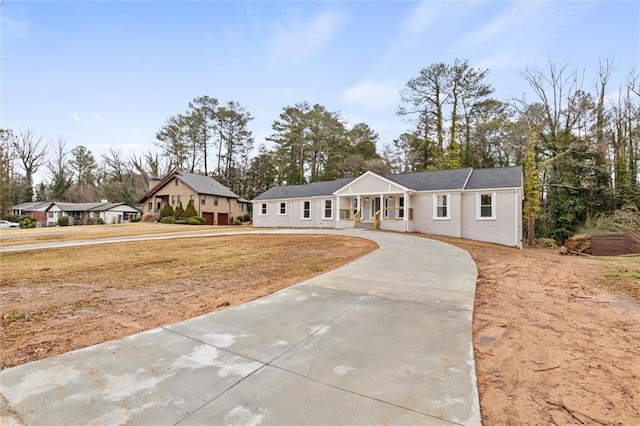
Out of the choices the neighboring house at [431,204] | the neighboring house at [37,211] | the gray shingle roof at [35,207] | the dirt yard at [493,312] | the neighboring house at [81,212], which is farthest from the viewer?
the gray shingle roof at [35,207]

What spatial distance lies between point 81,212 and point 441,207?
4475cm

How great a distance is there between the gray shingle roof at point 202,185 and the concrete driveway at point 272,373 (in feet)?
102

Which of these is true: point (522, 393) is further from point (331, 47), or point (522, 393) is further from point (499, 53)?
point (499, 53)

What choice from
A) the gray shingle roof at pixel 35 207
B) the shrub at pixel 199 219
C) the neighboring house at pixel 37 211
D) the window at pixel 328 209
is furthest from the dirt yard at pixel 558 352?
the gray shingle roof at pixel 35 207

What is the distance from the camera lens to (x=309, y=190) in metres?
25.7

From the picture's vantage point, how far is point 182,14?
10602mm

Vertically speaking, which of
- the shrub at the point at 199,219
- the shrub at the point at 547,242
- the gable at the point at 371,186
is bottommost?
the shrub at the point at 547,242

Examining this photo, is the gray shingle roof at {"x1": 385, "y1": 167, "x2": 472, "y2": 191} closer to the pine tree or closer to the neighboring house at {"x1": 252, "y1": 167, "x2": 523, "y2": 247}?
the neighboring house at {"x1": 252, "y1": 167, "x2": 523, "y2": 247}

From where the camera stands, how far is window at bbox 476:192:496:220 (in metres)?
17.4

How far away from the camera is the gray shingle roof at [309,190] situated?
24.3 meters

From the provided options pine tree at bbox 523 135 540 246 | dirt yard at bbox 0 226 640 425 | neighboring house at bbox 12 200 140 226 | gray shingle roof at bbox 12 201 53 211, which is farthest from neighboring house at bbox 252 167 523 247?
gray shingle roof at bbox 12 201 53 211

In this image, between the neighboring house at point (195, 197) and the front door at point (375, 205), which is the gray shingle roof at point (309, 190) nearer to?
the front door at point (375, 205)

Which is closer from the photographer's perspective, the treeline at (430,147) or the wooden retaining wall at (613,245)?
the wooden retaining wall at (613,245)

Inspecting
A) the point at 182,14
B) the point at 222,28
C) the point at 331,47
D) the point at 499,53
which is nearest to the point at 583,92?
the point at 499,53
